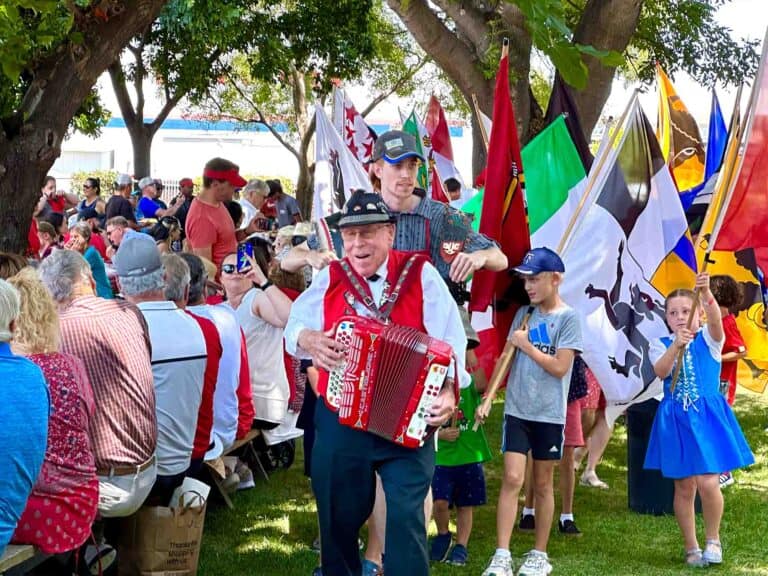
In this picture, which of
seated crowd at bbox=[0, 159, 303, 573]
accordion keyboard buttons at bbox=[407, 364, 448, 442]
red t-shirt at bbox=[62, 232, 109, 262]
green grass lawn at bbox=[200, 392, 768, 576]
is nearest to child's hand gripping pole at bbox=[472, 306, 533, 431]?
green grass lawn at bbox=[200, 392, 768, 576]

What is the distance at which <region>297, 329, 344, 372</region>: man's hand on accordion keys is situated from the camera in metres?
5.02

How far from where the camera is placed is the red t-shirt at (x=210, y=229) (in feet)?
32.1

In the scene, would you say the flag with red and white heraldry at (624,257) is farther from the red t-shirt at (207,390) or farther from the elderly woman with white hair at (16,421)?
the elderly woman with white hair at (16,421)

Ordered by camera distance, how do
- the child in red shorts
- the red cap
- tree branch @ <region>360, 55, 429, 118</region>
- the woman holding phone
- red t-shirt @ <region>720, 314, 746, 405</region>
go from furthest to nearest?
tree branch @ <region>360, 55, 429, 118</region>
the red cap
red t-shirt @ <region>720, 314, 746, 405</region>
the child in red shorts
the woman holding phone

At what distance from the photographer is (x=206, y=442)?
22.2 feet

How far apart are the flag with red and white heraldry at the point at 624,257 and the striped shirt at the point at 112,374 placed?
323 centimetres

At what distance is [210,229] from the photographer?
32.1 ft

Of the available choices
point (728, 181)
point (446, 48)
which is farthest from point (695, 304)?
point (446, 48)

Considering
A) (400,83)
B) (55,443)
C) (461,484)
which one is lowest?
(461,484)

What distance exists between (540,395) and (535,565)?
93 cm

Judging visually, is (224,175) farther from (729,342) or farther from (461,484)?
(729,342)

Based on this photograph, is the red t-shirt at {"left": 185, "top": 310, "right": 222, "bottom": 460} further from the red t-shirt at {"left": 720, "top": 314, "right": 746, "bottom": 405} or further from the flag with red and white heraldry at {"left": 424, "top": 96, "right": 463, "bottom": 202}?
the flag with red and white heraldry at {"left": 424, "top": 96, "right": 463, "bottom": 202}

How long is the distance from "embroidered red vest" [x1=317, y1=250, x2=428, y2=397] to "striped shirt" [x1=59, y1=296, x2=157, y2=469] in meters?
0.98

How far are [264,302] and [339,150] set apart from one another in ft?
5.64
